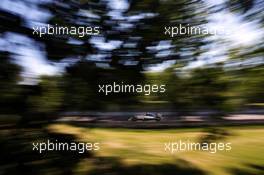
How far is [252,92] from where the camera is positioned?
5.85 meters

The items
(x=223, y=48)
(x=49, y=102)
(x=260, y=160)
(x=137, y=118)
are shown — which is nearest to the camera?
(x=49, y=102)

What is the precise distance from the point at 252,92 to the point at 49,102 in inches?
99.2

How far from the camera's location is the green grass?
689cm

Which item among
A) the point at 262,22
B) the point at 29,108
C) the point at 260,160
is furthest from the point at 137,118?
the point at 260,160

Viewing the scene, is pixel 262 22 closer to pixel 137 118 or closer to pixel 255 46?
pixel 255 46

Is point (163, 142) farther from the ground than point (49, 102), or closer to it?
closer to it

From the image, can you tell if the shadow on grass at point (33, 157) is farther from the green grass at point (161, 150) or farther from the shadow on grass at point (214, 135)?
the shadow on grass at point (214, 135)

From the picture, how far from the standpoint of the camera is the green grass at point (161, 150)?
6.89 m

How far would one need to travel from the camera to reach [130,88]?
5.95 metres

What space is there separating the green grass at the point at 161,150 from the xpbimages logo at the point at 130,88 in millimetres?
1002

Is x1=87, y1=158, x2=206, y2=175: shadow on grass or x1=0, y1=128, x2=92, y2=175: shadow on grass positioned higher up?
x1=0, y1=128, x2=92, y2=175: shadow on grass

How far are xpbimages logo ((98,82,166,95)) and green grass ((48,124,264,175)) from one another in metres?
1.00

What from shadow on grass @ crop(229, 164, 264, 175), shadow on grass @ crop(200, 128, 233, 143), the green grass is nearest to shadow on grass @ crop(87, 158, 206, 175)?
the green grass

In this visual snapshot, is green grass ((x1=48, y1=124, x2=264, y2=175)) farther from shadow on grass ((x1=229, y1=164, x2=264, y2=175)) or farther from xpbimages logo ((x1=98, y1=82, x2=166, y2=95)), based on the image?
xpbimages logo ((x1=98, y1=82, x2=166, y2=95))
